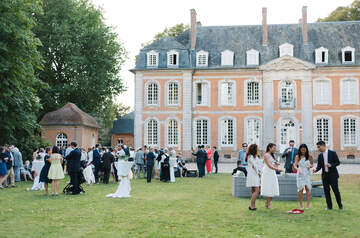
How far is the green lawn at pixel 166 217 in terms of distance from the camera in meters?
7.11

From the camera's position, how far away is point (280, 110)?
33.1 metres

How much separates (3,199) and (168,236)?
6.63 meters

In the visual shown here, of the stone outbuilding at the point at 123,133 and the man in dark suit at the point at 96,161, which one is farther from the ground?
the stone outbuilding at the point at 123,133

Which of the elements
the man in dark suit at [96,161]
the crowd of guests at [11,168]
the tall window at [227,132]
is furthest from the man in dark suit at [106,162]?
the tall window at [227,132]

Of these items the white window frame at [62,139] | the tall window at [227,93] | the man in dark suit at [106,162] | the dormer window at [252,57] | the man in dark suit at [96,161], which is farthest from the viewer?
the tall window at [227,93]

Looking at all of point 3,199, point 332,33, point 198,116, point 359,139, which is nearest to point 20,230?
point 3,199

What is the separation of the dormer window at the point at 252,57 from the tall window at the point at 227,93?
2294mm

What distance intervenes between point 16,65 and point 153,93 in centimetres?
1911

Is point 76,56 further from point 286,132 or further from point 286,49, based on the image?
point 286,132

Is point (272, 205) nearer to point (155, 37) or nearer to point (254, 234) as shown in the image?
point (254, 234)

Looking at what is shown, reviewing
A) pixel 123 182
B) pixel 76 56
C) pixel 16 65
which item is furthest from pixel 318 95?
Answer: pixel 123 182

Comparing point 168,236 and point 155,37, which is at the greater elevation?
point 155,37

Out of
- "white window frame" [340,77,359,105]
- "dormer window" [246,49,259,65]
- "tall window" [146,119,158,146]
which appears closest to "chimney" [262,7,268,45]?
"dormer window" [246,49,259,65]

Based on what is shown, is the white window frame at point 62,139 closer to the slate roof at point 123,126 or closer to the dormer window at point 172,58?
the dormer window at point 172,58
